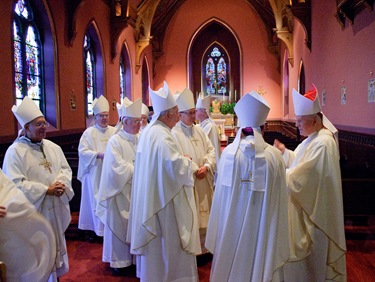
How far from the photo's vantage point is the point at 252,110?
302 centimetres

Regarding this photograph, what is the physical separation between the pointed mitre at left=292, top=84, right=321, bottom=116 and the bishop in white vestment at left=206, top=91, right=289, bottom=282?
0.59 metres

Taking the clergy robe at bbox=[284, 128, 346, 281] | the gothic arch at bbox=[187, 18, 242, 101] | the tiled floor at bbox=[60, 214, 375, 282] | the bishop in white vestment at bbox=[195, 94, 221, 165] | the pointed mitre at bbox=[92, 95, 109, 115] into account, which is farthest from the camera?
the gothic arch at bbox=[187, 18, 242, 101]

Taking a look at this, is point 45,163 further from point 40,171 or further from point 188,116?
point 188,116

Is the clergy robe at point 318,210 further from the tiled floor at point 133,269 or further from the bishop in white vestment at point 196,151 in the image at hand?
the bishop in white vestment at point 196,151

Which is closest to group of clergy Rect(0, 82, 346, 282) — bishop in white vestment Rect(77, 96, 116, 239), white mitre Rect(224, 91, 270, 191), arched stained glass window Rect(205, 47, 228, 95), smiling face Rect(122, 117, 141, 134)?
white mitre Rect(224, 91, 270, 191)

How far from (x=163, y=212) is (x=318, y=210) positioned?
1.30m

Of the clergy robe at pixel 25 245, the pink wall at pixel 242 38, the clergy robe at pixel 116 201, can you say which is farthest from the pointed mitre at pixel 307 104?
the pink wall at pixel 242 38

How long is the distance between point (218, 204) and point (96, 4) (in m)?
9.62

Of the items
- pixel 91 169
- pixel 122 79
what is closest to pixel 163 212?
pixel 91 169

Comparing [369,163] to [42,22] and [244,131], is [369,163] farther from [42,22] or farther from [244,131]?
[42,22]

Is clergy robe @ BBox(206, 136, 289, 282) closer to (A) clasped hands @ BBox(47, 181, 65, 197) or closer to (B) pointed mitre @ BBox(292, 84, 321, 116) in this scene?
(B) pointed mitre @ BBox(292, 84, 321, 116)

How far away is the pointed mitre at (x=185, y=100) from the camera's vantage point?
4.62m

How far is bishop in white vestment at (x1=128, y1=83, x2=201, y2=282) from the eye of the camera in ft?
11.7

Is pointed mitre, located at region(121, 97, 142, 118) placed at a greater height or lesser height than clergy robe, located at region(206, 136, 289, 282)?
greater
